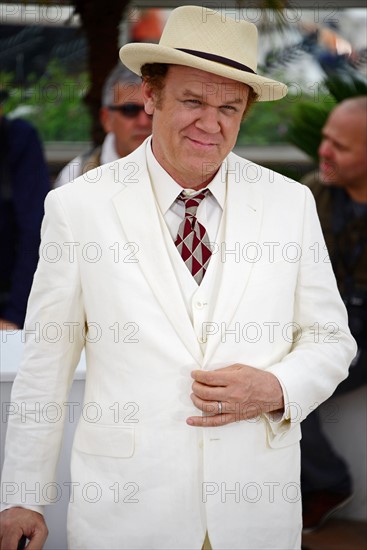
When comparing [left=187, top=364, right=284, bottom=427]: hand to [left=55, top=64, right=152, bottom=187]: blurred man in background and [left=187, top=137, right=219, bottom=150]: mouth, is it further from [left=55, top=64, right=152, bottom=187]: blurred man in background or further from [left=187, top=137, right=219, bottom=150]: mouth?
[left=55, top=64, right=152, bottom=187]: blurred man in background

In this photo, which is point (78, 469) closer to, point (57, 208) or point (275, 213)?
point (57, 208)

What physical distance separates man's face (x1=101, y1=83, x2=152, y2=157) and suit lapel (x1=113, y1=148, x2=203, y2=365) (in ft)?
6.75

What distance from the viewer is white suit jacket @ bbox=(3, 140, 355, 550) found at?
6.61ft

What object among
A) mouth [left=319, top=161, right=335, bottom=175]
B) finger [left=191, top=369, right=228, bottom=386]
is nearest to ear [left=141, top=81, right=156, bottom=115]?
finger [left=191, top=369, right=228, bottom=386]

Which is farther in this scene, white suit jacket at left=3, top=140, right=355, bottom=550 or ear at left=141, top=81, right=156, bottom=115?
ear at left=141, top=81, right=156, bottom=115

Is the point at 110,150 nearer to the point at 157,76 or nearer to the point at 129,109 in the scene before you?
the point at 129,109

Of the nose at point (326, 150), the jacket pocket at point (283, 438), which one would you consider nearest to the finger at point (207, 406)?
the jacket pocket at point (283, 438)

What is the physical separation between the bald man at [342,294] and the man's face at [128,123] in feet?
2.35

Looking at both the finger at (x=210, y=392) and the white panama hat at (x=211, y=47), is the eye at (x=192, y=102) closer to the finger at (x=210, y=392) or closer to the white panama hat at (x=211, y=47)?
the white panama hat at (x=211, y=47)

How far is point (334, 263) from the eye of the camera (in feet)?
12.2

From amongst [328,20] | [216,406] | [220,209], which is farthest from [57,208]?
[328,20]

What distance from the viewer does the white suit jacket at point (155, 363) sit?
201 centimetres

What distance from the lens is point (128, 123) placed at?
13.6ft

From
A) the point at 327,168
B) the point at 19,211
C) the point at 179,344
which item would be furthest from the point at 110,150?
the point at 179,344
